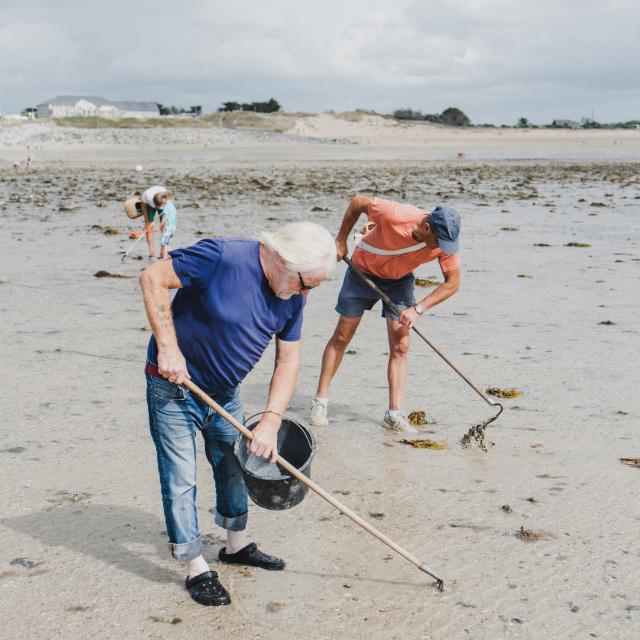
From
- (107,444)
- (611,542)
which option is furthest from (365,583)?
(107,444)

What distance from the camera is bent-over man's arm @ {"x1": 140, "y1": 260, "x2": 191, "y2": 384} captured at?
328 centimetres

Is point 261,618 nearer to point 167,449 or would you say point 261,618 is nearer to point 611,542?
point 167,449

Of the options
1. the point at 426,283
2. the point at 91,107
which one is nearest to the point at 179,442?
the point at 426,283

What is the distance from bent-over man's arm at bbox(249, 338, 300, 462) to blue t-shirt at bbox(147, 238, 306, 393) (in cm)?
12

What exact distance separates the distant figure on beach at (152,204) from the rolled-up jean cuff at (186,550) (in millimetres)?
8820

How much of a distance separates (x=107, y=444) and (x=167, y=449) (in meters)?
1.99

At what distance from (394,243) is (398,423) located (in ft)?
4.03

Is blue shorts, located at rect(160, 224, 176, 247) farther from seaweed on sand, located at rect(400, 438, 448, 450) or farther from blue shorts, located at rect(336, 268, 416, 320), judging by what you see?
seaweed on sand, located at rect(400, 438, 448, 450)

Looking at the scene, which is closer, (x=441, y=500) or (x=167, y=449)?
(x=167, y=449)

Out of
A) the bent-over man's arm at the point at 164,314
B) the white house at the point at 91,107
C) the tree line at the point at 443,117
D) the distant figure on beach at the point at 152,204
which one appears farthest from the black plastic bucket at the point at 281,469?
the white house at the point at 91,107

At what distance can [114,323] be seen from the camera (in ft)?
27.3

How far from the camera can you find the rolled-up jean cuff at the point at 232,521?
3885 millimetres

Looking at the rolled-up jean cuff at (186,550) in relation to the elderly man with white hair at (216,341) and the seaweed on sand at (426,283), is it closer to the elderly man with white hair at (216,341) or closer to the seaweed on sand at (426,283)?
the elderly man with white hair at (216,341)

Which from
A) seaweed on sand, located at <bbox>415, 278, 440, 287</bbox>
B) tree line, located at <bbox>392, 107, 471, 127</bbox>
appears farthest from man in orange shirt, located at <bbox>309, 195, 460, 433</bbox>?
tree line, located at <bbox>392, 107, 471, 127</bbox>
